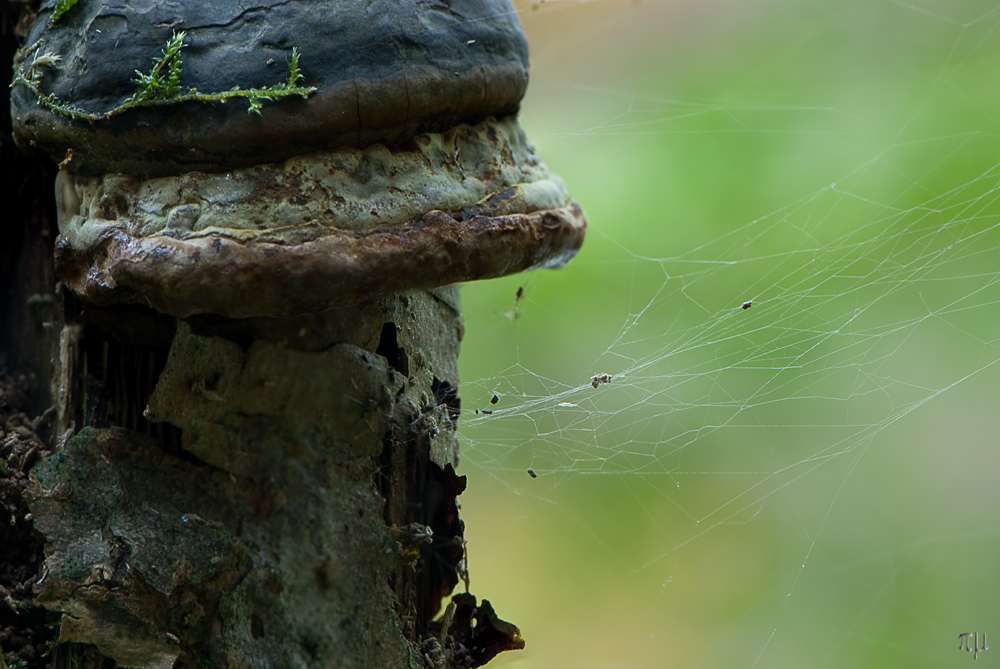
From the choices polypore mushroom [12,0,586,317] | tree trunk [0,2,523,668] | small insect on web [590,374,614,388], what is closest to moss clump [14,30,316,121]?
polypore mushroom [12,0,586,317]

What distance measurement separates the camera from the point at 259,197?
839 millimetres

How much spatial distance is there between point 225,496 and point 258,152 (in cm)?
52

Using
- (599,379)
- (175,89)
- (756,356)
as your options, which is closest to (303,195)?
(175,89)

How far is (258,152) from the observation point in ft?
2.82

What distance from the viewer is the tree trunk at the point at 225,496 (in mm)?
912

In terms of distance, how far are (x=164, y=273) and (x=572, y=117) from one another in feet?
5.35

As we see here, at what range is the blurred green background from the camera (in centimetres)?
161

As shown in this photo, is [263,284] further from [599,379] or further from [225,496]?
[599,379]

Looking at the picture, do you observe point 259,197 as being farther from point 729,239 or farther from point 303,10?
point 729,239

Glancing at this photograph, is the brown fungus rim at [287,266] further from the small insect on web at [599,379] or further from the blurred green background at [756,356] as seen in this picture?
the blurred green background at [756,356]

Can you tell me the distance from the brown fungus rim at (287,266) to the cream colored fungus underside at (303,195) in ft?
0.07

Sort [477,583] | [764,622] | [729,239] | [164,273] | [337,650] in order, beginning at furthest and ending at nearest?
1. [729,239]
2. [477,583]
3. [764,622]
4. [337,650]
5. [164,273]

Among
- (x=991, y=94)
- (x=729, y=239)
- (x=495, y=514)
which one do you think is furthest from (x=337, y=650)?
(x=991, y=94)

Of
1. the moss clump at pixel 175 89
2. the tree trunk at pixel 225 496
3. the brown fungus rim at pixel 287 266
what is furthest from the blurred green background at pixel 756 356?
the moss clump at pixel 175 89
